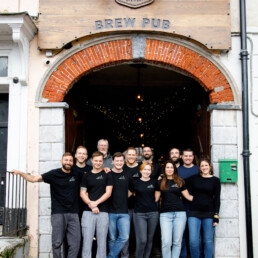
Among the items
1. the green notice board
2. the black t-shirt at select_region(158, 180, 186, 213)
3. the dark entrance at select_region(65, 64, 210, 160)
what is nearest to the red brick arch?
the dark entrance at select_region(65, 64, 210, 160)

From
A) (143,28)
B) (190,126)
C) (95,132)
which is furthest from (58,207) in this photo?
(95,132)

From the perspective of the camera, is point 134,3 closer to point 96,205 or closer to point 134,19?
point 134,19

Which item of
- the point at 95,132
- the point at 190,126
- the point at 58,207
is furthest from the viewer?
the point at 95,132

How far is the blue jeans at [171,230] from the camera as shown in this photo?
5508mm

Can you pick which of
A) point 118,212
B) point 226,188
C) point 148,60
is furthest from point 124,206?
point 148,60

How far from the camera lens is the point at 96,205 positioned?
545 cm

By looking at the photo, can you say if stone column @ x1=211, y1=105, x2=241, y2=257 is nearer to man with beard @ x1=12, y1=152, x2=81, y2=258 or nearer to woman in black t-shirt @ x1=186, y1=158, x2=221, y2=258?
woman in black t-shirt @ x1=186, y1=158, x2=221, y2=258

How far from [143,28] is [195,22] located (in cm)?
90

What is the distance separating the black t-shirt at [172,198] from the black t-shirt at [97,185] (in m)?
0.82

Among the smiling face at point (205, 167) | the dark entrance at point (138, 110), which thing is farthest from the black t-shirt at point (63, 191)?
the smiling face at point (205, 167)

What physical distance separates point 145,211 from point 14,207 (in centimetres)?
219

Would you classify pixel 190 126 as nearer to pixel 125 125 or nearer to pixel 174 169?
pixel 125 125

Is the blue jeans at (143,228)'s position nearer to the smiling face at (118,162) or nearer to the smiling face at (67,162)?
the smiling face at (118,162)

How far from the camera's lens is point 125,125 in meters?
11.6
